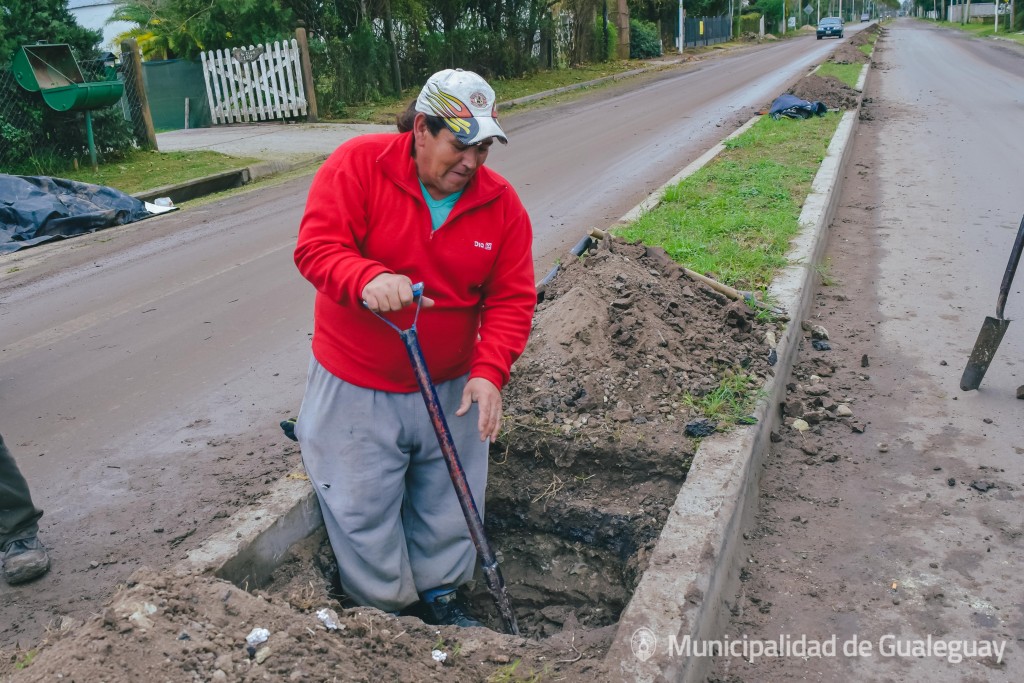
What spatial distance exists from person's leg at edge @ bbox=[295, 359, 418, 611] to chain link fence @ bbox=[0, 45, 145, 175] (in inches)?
440

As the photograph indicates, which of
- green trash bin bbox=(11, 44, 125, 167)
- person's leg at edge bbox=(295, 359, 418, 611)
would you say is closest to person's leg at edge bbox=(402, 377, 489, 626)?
person's leg at edge bbox=(295, 359, 418, 611)

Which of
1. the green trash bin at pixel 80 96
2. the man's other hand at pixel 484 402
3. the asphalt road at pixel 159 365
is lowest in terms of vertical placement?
the asphalt road at pixel 159 365

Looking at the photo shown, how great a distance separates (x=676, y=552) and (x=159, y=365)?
386 centimetres

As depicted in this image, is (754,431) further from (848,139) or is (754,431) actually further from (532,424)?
(848,139)

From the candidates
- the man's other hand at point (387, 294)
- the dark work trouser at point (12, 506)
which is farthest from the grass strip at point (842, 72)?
the dark work trouser at point (12, 506)

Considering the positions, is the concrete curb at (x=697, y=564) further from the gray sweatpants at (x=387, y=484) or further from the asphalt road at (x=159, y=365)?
the asphalt road at (x=159, y=365)

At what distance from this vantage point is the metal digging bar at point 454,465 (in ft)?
9.04

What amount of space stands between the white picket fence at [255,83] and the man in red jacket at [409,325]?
17203mm

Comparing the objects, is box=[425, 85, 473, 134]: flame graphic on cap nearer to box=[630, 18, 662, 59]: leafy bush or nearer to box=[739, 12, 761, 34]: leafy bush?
box=[630, 18, 662, 59]: leafy bush

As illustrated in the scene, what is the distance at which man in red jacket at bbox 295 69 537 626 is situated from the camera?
2.73m

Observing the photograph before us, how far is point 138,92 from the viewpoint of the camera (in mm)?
14727

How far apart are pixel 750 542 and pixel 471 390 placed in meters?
1.35

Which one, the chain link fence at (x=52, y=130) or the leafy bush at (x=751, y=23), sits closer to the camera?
the chain link fence at (x=52, y=130)

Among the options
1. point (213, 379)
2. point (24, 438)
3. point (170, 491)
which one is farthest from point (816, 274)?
point (24, 438)
